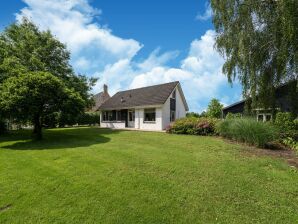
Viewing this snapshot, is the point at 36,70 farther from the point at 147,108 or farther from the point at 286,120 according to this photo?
the point at 286,120

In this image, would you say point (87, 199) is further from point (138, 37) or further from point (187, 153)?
point (138, 37)

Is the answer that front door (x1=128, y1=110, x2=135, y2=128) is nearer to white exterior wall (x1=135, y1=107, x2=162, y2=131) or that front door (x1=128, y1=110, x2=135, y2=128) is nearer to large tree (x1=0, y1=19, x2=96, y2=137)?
white exterior wall (x1=135, y1=107, x2=162, y2=131)

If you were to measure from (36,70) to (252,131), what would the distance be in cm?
1718

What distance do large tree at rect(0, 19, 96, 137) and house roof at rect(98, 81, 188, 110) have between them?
545cm

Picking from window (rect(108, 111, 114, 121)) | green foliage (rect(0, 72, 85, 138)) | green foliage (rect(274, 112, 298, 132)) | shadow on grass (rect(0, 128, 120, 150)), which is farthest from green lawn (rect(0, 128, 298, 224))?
window (rect(108, 111, 114, 121))

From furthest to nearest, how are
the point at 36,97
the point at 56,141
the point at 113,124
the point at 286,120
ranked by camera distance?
1. the point at 113,124
2. the point at 286,120
3. the point at 56,141
4. the point at 36,97

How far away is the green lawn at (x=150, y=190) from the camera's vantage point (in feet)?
14.3

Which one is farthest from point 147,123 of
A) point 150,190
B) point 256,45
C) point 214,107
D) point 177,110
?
point 150,190

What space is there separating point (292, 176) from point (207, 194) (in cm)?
283

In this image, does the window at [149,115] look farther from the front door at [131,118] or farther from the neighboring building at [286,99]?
the neighboring building at [286,99]

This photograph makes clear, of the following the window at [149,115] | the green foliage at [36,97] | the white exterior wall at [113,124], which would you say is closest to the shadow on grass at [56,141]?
the green foliage at [36,97]

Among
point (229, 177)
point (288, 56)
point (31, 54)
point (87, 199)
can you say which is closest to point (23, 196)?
point (87, 199)

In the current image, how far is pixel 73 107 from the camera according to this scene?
14.0 metres

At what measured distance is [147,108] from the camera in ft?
78.1
